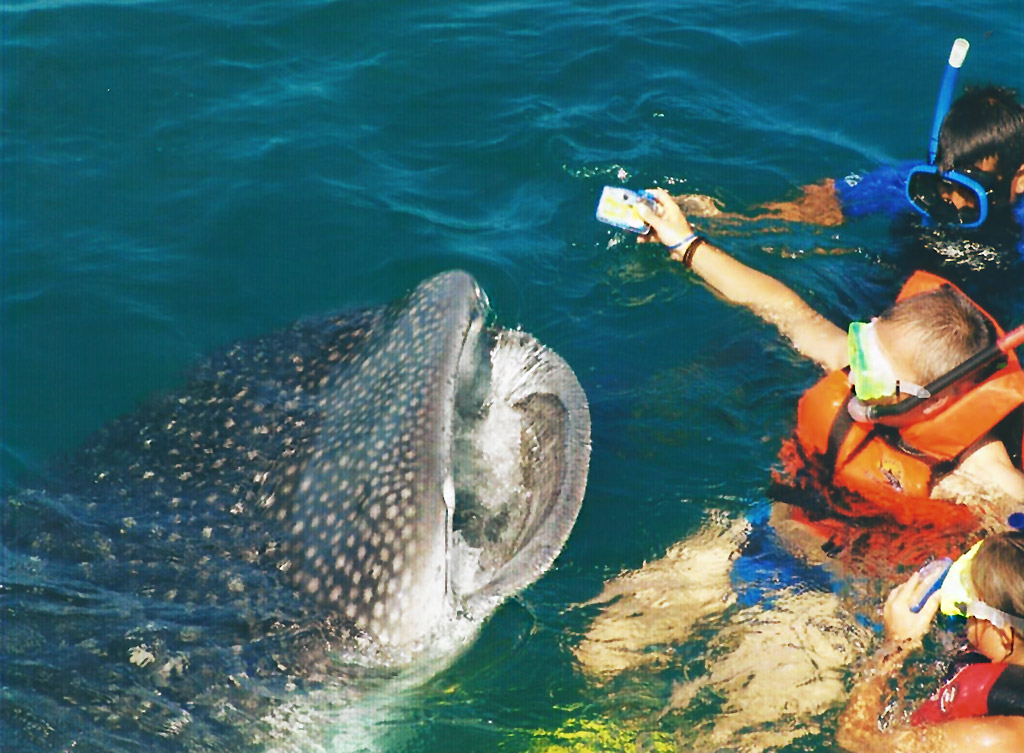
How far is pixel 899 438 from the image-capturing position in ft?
19.2

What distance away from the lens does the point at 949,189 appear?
7137 millimetres

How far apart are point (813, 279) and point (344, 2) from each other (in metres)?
6.53

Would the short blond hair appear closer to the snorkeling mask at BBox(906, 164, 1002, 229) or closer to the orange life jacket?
the orange life jacket

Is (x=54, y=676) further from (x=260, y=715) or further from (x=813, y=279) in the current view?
(x=813, y=279)

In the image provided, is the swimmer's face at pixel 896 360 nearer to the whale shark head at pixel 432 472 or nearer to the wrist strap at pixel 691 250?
the whale shark head at pixel 432 472

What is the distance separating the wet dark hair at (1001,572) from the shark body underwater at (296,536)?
5.62 ft

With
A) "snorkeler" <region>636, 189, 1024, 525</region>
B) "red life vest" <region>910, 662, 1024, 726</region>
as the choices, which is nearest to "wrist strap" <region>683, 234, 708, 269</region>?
"snorkeler" <region>636, 189, 1024, 525</region>

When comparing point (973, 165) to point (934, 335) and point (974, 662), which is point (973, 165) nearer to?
point (934, 335)

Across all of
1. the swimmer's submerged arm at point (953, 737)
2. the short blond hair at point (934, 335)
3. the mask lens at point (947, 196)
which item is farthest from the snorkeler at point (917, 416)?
the swimmer's submerged arm at point (953, 737)

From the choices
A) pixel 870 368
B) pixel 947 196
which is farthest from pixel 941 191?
pixel 870 368

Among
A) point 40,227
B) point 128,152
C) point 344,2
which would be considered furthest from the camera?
point 344,2

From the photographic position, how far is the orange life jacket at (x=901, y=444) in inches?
220

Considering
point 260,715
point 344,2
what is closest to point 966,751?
point 260,715

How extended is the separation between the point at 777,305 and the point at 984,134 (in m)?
1.70
